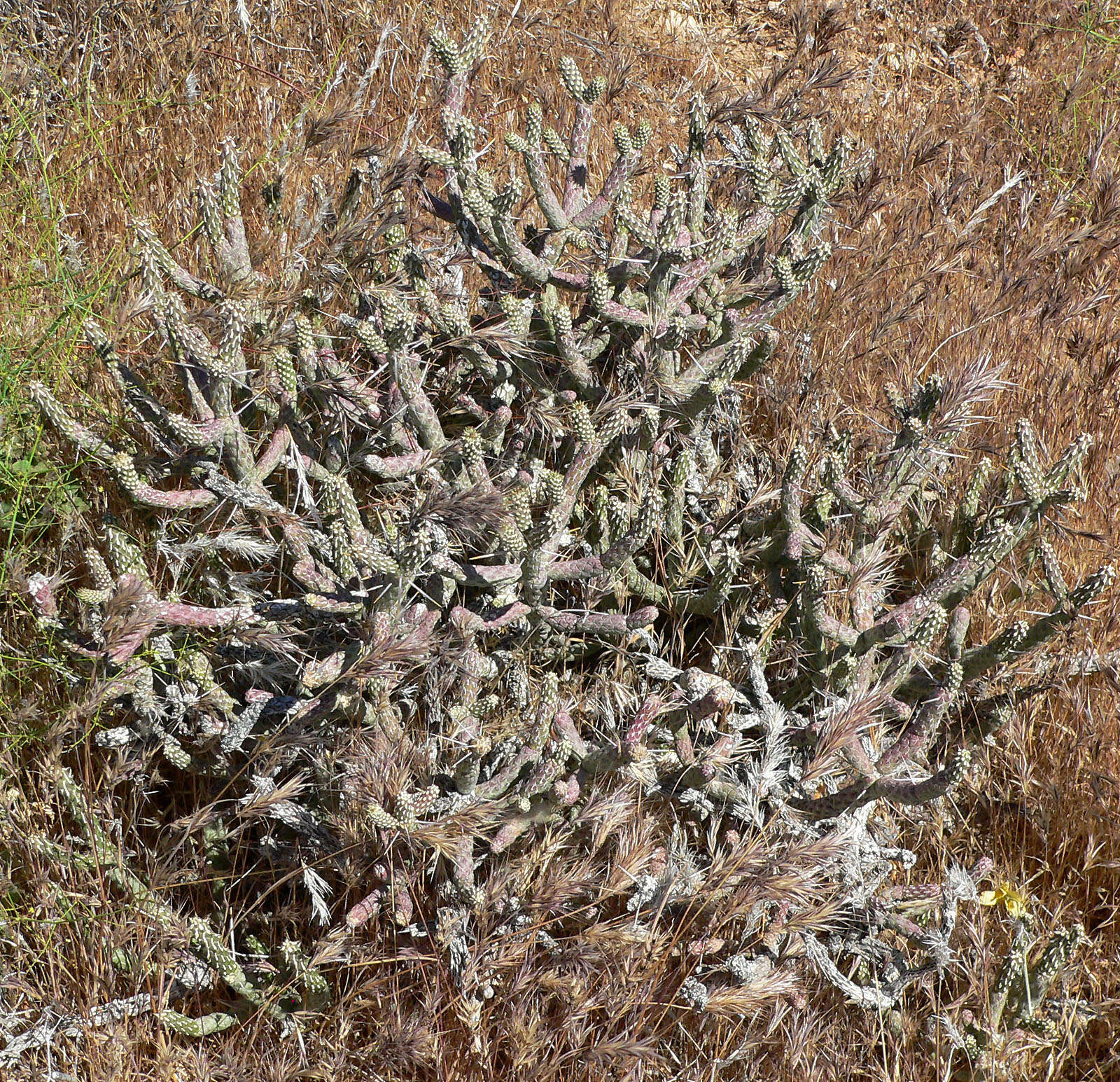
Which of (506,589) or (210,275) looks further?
(210,275)

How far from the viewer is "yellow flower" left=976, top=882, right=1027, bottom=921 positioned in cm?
178

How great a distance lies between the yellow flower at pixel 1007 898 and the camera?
5.84 feet

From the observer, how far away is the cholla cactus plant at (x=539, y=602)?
163 centimetres

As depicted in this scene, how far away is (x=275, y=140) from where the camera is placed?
2.92m

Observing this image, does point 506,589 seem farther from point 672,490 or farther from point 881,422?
point 881,422

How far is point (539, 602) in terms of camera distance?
1834 millimetres

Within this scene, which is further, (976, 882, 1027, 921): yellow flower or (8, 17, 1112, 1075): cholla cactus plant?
(976, 882, 1027, 921): yellow flower

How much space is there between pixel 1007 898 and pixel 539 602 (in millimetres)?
1039

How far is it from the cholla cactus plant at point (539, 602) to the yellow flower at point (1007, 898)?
0.09 meters

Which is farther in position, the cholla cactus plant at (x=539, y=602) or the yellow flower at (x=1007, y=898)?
the yellow flower at (x=1007, y=898)

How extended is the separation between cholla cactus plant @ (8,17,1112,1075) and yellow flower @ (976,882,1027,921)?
9cm

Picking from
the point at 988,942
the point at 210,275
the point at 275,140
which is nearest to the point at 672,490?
the point at 988,942

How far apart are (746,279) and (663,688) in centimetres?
100

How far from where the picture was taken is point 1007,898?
180 centimetres
